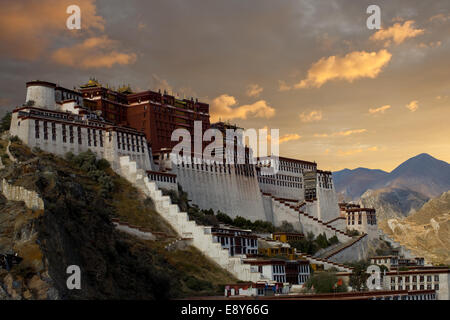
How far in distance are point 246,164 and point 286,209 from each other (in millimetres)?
10589

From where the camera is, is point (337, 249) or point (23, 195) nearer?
point (23, 195)

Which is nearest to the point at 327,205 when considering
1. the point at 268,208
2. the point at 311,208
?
the point at 311,208

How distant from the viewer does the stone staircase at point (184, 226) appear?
8823 centimetres

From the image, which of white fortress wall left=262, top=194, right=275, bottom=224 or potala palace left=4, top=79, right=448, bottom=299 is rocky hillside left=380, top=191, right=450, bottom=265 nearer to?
potala palace left=4, top=79, right=448, bottom=299

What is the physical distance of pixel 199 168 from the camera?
4486 inches

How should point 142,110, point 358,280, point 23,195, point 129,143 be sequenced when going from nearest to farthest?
point 23,195 → point 358,280 → point 129,143 → point 142,110

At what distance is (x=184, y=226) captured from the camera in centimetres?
9350

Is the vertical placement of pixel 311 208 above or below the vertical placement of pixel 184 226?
above

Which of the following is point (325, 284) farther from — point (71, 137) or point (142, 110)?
point (142, 110)

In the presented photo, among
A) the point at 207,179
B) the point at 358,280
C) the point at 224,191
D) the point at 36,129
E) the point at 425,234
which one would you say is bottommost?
the point at 358,280

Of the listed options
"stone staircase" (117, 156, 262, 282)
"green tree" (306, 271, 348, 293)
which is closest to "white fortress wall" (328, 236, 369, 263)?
"green tree" (306, 271, 348, 293)

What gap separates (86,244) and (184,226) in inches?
1217

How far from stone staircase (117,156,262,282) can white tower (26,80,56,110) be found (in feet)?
45.6

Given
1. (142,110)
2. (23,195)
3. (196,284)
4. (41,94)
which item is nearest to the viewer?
(23,195)
